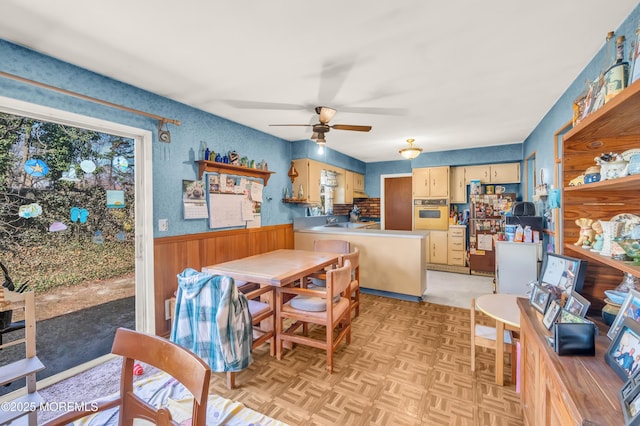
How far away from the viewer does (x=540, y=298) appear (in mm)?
1462

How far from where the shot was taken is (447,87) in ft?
8.21

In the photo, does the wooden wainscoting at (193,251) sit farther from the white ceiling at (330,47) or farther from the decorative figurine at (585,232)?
the decorative figurine at (585,232)

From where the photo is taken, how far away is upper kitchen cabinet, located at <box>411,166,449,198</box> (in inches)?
217

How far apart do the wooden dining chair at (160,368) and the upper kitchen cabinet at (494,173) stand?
5793mm

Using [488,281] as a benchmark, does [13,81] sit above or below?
above

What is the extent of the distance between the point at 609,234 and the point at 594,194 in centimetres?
29

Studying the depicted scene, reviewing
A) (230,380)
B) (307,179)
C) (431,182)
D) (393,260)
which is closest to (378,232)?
(393,260)

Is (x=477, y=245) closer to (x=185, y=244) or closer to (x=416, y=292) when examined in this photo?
(x=416, y=292)

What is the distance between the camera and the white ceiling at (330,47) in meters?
1.51

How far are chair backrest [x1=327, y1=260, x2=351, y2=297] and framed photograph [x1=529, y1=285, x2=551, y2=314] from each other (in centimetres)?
122

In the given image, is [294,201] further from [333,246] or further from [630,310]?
[630,310]

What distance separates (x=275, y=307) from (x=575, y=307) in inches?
78.9

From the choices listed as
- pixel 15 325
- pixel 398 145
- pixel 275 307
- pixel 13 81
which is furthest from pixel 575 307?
pixel 398 145

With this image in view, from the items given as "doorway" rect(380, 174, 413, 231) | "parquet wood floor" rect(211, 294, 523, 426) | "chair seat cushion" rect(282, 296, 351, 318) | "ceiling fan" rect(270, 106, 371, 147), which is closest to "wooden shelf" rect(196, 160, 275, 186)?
"ceiling fan" rect(270, 106, 371, 147)
